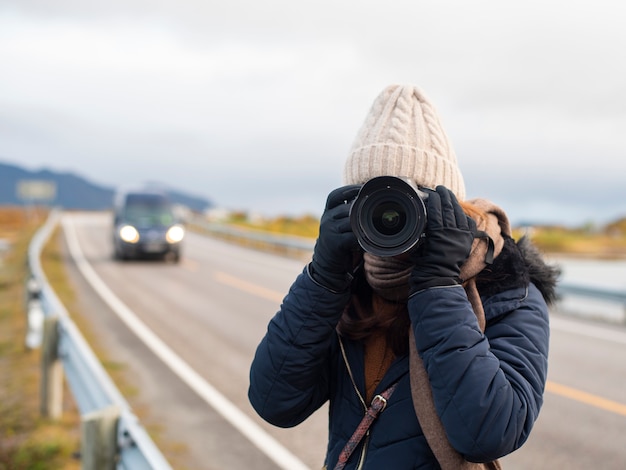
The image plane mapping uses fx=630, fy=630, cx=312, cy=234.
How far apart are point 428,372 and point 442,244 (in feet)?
1.05

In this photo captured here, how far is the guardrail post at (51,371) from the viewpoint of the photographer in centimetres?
525

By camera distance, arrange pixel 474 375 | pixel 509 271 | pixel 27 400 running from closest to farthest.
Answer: pixel 474 375 < pixel 509 271 < pixel 27 400

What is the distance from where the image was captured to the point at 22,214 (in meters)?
61.5

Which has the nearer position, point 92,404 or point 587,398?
point 92,404

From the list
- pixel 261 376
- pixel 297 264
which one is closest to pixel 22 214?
pixel 297 264

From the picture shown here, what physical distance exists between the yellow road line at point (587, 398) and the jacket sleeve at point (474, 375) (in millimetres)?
4871

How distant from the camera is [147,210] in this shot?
734 inches

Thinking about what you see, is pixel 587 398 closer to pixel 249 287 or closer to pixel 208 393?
pixel 208 393

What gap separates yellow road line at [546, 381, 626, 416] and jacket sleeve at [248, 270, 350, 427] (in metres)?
4.92

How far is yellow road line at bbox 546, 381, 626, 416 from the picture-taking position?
589 centimetres

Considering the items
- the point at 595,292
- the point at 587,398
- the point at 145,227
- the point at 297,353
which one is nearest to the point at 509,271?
the point at 297,353

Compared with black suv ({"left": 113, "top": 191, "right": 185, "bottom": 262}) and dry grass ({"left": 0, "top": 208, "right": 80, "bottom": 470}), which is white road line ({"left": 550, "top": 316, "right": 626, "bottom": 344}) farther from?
black suv ({"left": 113, "top": 191, "right": 185, "bottom": 262})

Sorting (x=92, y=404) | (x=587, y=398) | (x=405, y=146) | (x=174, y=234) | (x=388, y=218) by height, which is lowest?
Answer: (x=587, y=398)

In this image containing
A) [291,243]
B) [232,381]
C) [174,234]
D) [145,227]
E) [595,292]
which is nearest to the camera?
[232,381]
